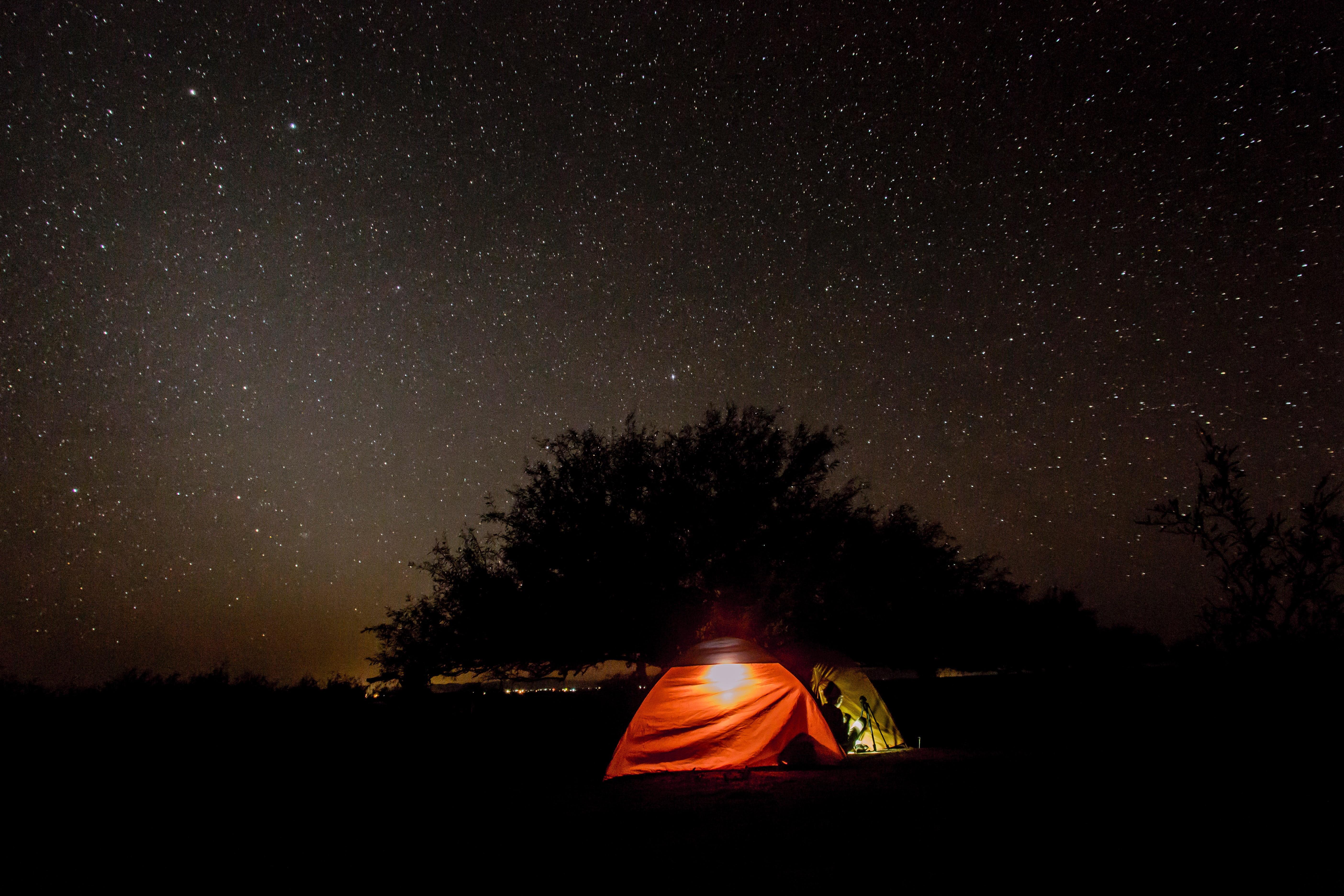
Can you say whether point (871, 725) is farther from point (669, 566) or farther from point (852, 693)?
point (669, 566)

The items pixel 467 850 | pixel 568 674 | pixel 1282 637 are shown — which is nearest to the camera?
pixel 467 850

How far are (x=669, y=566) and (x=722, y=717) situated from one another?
5172 mm

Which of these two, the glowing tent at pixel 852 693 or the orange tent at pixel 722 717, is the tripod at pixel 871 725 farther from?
the orange tent at pixel 722 717

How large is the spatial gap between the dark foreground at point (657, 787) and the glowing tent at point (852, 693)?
1.65 m

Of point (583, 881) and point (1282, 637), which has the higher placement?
point (1282, 637)

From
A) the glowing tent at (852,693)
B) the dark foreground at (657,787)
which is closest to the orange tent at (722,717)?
the dark foreground at (657,787)

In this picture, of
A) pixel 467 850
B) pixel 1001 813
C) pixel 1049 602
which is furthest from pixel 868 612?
pixel 1049 602

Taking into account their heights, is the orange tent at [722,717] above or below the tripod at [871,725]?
above

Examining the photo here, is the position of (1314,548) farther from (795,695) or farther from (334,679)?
(334,679)

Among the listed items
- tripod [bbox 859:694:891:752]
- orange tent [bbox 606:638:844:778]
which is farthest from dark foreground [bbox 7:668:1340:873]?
tripod [bbox 859:694:891:752]

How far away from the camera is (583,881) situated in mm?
4414

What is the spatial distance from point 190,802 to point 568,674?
11.3 metres

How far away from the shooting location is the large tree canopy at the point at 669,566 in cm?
1509

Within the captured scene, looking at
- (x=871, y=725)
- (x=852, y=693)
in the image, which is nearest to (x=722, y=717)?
(x=852, y=693)
